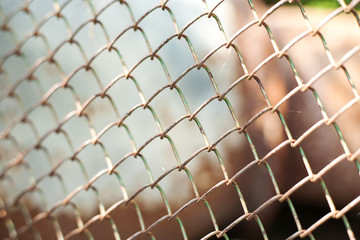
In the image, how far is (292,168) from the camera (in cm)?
184

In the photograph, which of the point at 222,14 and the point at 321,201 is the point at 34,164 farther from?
the point at 321,201

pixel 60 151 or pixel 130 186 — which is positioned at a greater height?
pixel 60 151

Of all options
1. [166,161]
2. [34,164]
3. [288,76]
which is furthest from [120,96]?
[288,76]

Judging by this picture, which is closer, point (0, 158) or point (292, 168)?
point (0, 158)

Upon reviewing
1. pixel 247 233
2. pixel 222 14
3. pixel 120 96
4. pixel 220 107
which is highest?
pixel 222 14

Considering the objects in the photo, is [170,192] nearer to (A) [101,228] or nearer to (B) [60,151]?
(A) [101,228]

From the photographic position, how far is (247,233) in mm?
1864

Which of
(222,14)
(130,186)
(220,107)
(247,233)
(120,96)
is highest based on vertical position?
(222,14)

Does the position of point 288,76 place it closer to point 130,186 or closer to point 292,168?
point 292,168

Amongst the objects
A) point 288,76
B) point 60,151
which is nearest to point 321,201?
point 288,76

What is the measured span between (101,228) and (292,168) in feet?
2.33

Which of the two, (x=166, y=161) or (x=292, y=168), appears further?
(x=292, y=168)

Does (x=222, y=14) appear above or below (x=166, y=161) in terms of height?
above

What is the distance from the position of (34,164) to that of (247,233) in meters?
0.80
